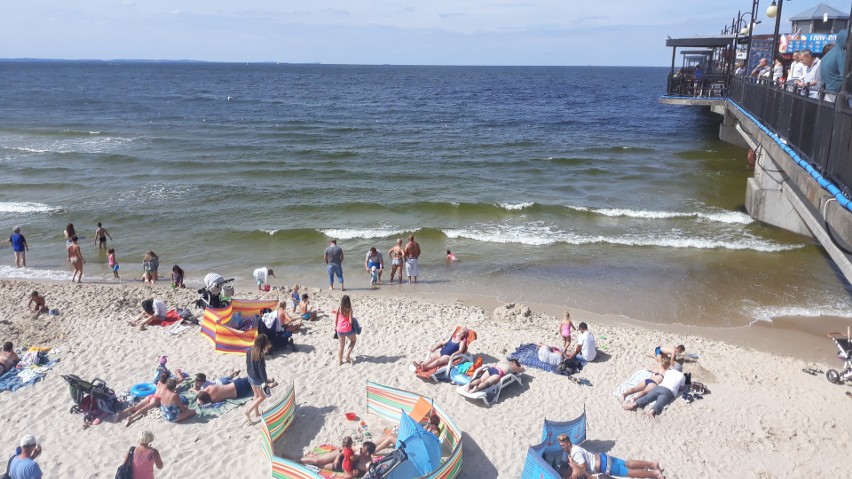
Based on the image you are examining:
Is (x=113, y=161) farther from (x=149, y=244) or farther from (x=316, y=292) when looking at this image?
(x=316, y=292)

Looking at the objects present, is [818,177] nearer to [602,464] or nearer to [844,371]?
[602,464]

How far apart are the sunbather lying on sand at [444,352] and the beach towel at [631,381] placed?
2.39 meters

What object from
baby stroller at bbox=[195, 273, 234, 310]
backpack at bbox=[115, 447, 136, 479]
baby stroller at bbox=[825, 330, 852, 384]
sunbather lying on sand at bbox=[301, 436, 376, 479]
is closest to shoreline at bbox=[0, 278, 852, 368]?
baby stroller at bbox=[825, 330, 852, 384]

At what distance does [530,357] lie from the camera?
34.1 feet

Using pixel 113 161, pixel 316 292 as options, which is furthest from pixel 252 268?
pixel 113 161

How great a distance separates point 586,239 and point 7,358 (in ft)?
48.7

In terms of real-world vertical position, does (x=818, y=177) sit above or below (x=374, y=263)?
above

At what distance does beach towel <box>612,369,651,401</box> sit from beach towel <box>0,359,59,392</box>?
8.79 meters

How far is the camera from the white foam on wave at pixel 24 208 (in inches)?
868

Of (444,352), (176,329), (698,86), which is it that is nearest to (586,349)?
(444,352)

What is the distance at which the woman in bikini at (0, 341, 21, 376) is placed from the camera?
9.60 metres

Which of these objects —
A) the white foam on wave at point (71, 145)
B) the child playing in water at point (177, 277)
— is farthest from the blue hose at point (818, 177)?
the white foam on wave at point (71, 145)

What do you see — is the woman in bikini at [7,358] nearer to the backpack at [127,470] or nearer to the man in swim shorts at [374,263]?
the backpack at [127,470]

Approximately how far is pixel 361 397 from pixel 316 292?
5624 millimetres
